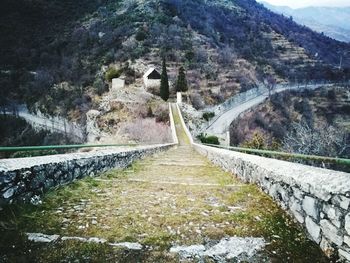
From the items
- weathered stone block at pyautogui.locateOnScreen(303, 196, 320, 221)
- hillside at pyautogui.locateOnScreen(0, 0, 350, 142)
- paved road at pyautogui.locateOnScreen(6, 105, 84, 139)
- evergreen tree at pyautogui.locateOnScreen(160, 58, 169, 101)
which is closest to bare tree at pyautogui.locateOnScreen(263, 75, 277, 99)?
hillside at pyautogui.locateOnScreen(0, 0, 350, 142)

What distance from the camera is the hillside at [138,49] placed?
7681cm

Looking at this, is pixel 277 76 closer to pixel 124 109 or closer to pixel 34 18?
pixel 124 109

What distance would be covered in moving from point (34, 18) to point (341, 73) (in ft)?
373

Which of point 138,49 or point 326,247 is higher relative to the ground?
point 138,49

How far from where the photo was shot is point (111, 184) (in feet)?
21.6

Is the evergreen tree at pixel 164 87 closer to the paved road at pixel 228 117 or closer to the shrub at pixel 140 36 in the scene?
the paved road at pixel 228 117

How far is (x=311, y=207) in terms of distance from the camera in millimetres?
3754

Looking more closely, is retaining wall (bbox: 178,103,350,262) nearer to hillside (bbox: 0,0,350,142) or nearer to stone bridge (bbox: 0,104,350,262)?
stone bridge (bbox: 0,104,350,262)

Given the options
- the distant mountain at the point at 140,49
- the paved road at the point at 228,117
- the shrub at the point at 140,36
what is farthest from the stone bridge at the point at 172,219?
the shrub at the point at 140,36

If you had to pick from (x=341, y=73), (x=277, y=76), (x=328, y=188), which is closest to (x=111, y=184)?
(x=328, y=188)

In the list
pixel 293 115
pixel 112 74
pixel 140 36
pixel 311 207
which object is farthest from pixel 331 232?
pixel 140 36

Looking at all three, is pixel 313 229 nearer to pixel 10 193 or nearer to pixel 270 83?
pixel 10 193

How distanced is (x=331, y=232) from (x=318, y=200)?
35 cm

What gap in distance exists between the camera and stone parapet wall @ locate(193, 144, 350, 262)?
312 cm
